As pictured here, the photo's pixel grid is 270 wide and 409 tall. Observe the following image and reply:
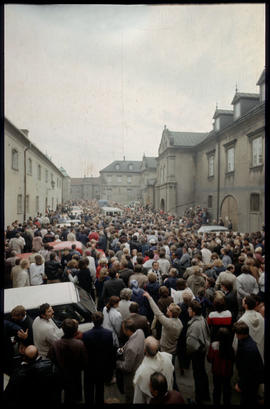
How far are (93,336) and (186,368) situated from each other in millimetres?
2229

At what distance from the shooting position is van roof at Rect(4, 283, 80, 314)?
4035 millimetres

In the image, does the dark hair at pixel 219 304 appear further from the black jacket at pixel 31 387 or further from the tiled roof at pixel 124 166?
the tiled roof at pixel 124 166

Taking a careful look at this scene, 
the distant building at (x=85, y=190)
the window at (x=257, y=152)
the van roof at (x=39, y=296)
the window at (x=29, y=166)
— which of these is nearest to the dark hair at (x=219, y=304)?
the van roof at (x=39, y=296)

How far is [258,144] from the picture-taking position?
47.6 ft

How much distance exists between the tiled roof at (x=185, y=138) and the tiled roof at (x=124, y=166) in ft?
110

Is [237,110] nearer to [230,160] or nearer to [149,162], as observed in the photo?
[230,160]

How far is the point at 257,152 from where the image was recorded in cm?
1463

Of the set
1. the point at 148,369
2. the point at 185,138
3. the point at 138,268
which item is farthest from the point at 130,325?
the point at 185,138

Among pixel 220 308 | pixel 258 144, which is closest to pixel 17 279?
pixel 220 308

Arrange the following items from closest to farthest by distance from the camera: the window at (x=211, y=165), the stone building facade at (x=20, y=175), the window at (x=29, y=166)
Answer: the stone building facade at (x=20, y=175)
the window at (x=29, y=166)
the window at (x=211, y=165)

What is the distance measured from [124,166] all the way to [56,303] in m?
61.3

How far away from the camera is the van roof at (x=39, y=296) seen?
404 centimetres

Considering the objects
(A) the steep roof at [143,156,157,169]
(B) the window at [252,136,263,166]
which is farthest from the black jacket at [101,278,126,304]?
(A) the steep roof at [143,156,157,169]

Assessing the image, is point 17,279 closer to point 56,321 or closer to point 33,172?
point 56,321
